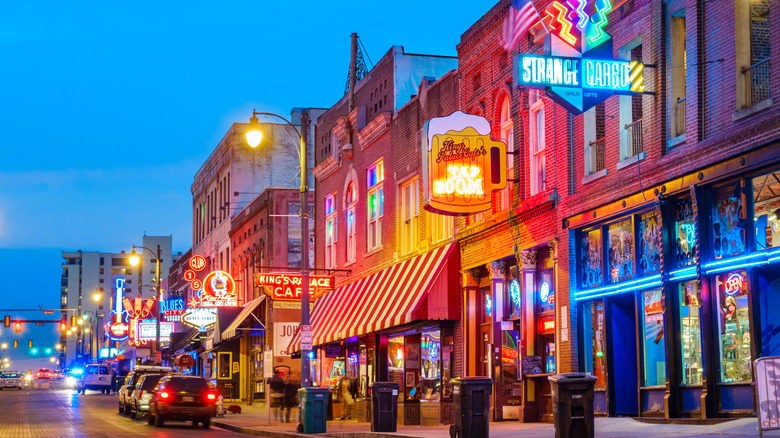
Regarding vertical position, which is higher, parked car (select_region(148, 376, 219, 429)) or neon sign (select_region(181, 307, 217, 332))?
neon sign (select_region(181, 307, 217, 332))

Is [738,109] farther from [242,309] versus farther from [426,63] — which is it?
[242,309]

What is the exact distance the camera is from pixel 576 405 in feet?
52.5

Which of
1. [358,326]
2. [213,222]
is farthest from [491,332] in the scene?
[213,222]

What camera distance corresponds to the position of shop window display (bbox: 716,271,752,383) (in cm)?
1752

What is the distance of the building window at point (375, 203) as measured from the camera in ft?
118

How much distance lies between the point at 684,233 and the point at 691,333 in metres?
1.81

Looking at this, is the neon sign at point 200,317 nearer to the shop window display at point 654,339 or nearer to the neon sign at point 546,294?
the neon sign at point 546,294

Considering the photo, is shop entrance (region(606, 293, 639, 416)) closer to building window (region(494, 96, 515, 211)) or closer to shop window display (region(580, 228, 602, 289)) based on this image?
shop window display (region(580, 228, 602, 289))

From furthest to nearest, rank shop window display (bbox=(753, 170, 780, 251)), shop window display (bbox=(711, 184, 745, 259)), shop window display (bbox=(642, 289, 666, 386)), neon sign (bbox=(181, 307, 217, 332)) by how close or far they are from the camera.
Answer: neon sign (bbox=(181, 307, 217, 332)) → shop window display (bbox=(642, 289, 666, 386)) → shop window display (bbox=(711, 184, 745, 259)) → shop window display (bbox=(753, 170, 780, 251))

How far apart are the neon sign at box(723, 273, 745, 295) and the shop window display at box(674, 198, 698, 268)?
924 millimetres

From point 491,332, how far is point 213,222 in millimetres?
43160

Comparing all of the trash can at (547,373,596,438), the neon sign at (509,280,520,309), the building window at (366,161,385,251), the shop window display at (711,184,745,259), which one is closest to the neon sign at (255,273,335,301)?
the building window at (366,161,385,251)

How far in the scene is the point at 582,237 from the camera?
23.2 metres

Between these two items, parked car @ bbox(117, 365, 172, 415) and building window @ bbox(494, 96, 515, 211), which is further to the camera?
parked car @ bbox(117, 365, 172, 415)
